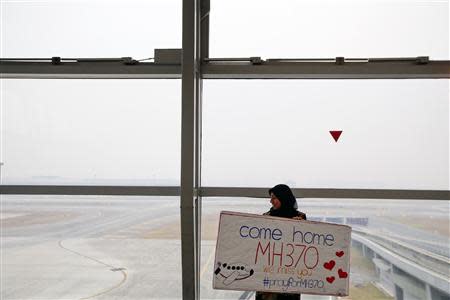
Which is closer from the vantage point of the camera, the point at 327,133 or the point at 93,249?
the point at 327,133

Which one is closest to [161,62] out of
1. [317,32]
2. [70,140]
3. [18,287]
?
[70,140]

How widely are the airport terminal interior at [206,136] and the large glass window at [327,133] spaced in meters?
0.01

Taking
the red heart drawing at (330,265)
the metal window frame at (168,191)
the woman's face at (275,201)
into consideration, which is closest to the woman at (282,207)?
the woman's face at (275,201)

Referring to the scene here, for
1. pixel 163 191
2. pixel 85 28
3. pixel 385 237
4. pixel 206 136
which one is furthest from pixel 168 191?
pixel 385 237

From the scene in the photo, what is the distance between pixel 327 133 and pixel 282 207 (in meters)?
0.87

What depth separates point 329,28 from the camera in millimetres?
3424

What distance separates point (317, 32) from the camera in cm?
343

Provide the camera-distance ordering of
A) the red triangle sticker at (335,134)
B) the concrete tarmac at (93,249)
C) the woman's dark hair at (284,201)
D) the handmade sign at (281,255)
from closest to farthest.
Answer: the woman's dark hair at (284,201), the handmade sign at (281,255), the red triangle sticker at (335,134), the concrete tarmac at (93,249)

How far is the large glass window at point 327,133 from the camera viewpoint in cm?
338

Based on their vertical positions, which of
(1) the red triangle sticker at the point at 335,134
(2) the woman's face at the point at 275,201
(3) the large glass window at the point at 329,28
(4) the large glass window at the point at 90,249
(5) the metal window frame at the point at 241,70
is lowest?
(4) the large glass window at the point at 90,249


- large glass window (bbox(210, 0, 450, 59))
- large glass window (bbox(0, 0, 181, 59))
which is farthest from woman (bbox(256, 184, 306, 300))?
large glass window (bbox(0, 0, 181, 59))

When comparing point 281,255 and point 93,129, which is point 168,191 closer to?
point 93,129

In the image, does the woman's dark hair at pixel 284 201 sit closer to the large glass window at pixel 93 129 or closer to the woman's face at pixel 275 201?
the woman's face at pixel 275 201

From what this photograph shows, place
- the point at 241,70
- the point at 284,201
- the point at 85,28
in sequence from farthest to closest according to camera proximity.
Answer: the point at 85,28, the point at 241,70, the point at 284,201
